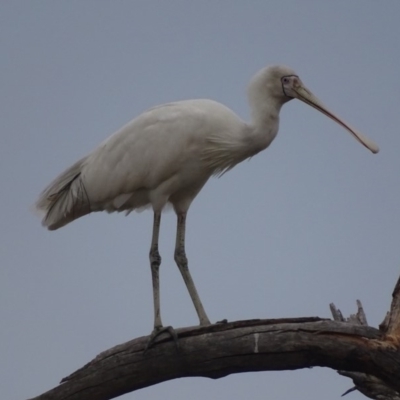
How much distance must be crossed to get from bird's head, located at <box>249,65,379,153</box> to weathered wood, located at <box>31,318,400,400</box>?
286 cm

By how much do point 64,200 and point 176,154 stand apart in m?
1.41

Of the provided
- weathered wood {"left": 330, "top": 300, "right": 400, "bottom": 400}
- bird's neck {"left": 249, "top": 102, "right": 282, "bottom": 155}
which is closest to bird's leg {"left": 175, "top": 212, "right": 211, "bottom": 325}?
bird's neck {"left": 249, "top": 102, "right": 282, "bottom": 155}

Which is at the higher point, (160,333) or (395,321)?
(160,333)

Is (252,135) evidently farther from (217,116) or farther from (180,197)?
(180,197)

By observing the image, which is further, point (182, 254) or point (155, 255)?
point (182, 254)

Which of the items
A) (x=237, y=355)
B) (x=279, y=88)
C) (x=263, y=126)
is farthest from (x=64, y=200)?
(x=237, y=355)

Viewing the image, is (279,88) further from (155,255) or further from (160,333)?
(160,333)

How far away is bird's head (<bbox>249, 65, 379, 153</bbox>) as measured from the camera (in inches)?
399

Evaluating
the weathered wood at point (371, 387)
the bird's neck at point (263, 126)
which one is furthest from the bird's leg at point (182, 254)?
the weathered wood at point (371, 387)

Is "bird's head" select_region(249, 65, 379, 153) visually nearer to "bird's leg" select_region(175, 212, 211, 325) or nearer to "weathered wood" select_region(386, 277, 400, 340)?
"bird's leg" select_region(175, 212, 211, 325)

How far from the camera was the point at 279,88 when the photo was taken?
1017 centimetres

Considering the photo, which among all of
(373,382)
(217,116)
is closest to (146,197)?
(217,116)

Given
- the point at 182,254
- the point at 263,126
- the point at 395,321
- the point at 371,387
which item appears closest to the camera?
the point at 395,321

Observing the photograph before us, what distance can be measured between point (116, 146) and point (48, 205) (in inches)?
39.5
